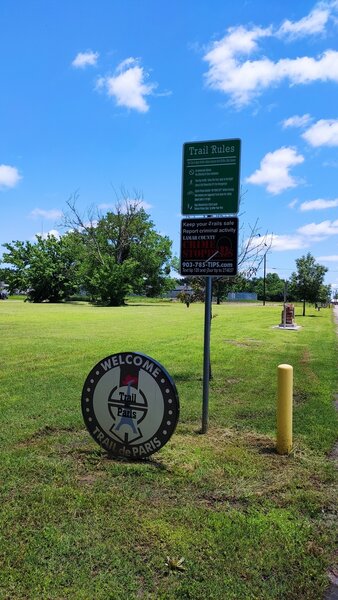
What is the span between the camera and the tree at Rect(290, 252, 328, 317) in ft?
139

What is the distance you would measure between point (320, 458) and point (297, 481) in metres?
0.76

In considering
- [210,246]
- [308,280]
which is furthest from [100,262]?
[210,246]

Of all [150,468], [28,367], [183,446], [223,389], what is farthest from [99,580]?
[28,367]

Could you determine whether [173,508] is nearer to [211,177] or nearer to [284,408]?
[284,408]

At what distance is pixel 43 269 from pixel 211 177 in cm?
6381

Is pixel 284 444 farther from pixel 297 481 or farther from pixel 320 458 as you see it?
pixel 297 481

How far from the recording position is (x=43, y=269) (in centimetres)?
6675

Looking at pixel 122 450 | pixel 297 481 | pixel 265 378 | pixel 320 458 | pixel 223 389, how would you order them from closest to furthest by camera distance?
pixel 297 481 < pixel 122 450 < pixel 320 458 < pixel 223 389 < pixel 265 378

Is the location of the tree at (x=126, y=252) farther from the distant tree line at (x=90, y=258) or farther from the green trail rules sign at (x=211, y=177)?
the green trail rules sign at (x=211, y=177)

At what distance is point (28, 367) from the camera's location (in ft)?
33.5

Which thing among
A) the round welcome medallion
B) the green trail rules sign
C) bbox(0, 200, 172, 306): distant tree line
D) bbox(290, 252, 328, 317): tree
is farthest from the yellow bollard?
bbox(0, 200, 172, 306): distant tree line

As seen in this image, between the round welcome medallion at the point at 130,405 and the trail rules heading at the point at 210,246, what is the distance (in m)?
1.57

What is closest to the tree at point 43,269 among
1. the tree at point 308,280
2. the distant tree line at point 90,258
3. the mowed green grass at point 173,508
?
the distant tree line at point 90,258

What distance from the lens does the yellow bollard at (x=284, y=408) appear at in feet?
15.6
